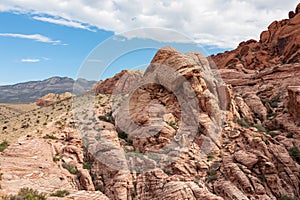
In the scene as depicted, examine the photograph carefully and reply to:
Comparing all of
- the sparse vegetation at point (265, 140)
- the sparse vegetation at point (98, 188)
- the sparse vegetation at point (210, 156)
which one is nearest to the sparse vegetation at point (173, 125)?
the sparse vegetation at point (210, 156)

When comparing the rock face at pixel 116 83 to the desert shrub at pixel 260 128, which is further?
the rock face at pixel 116 83

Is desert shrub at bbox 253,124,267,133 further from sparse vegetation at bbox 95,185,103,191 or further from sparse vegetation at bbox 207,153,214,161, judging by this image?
sparse vegetation at bbox 95,185,103,191

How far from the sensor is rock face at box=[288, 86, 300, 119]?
27.6 meters

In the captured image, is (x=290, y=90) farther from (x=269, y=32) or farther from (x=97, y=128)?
(x=269, y=32)

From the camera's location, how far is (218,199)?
1554 centimetres

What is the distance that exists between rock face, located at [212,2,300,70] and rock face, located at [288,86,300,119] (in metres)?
21.4

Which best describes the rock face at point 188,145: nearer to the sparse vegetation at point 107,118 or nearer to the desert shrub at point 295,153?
the desert shrub at point 295,153

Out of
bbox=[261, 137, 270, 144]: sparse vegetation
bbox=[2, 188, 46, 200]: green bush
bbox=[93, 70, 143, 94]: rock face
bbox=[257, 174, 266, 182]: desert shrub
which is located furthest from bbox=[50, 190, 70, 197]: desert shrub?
bbox=[93, 70, 143, 94]: rock face

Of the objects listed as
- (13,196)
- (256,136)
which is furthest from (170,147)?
(13,196)

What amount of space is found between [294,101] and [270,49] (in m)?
39.1

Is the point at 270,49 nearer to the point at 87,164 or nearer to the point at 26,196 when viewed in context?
the point at 87,164

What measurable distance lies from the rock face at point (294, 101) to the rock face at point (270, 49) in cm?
Answer: 2144

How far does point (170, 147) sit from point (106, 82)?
1793 inches

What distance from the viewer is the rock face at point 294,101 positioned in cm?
2762
